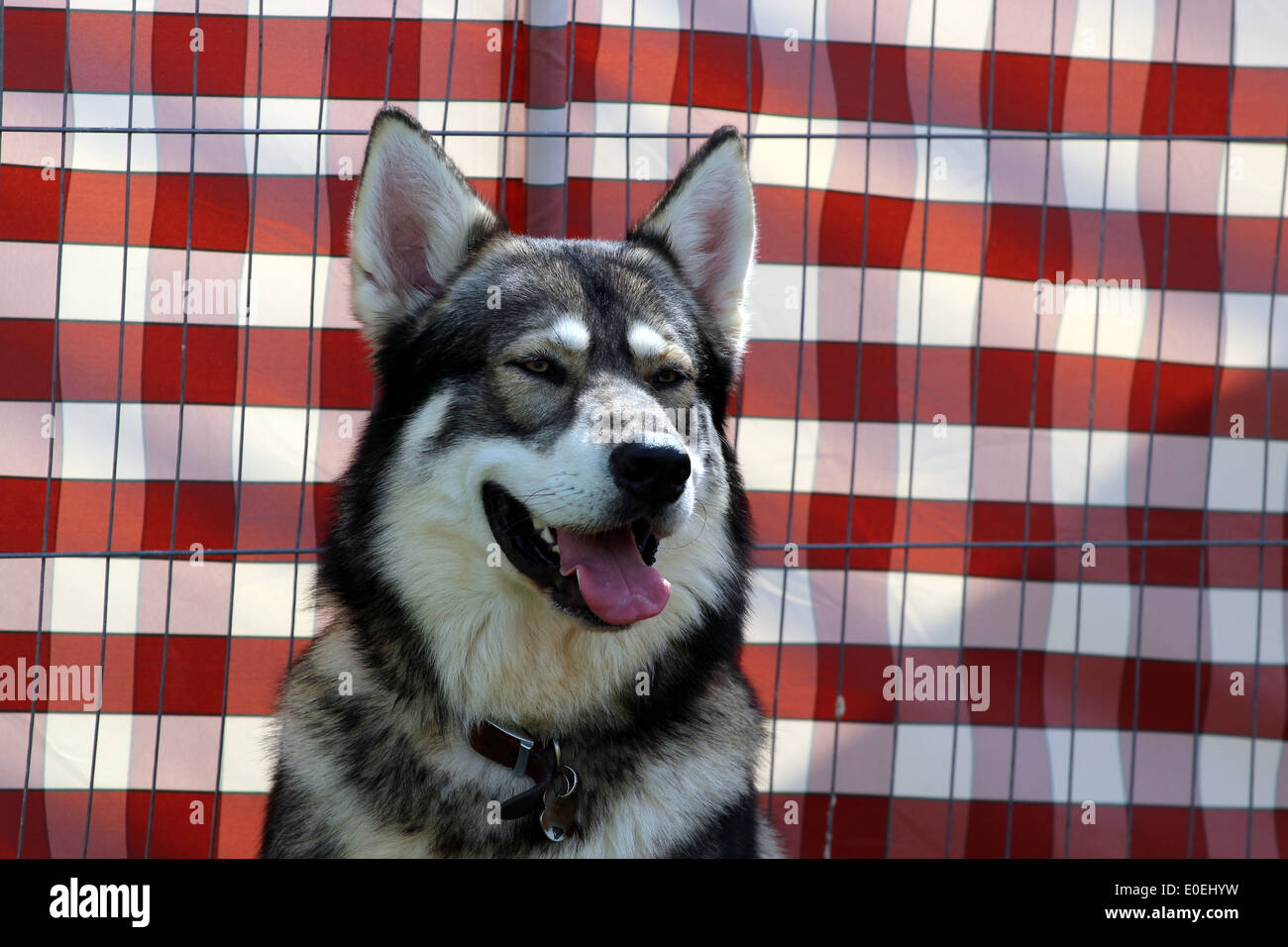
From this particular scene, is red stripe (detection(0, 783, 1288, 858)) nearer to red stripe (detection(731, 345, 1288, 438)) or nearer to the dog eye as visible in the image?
red stripe (detection(731, 345, 1288, 438))

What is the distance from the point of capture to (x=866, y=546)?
11.6 ft

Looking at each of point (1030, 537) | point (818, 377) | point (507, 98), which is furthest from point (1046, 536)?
→ point (507, 98)

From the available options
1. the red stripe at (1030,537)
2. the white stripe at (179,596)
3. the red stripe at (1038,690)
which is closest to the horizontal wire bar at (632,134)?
the red stripe at (1030,537)

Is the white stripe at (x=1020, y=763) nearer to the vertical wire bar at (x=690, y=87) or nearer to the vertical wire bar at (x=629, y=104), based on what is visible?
the vertical wire bar at (x=629, y=104)

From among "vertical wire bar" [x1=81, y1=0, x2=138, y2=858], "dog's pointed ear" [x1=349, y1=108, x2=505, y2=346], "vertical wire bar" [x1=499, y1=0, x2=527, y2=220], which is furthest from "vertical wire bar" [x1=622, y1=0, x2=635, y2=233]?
"vertical wire bar" [x1=81, y1=0, x2=138, y2=858]

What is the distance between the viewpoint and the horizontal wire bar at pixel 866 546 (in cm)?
339

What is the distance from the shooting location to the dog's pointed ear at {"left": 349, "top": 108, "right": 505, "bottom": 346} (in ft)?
8.08

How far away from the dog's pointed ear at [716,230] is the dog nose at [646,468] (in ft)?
2.37

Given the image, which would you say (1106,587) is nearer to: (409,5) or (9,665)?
(409,5)

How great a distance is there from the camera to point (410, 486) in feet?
8.02

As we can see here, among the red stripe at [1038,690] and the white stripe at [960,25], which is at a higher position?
the white stripe at [960,25]

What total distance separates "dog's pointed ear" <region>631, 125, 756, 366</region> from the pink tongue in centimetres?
76

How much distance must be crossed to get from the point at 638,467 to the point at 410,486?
0.60m

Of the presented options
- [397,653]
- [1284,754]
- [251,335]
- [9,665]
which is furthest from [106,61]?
[1284,754]
